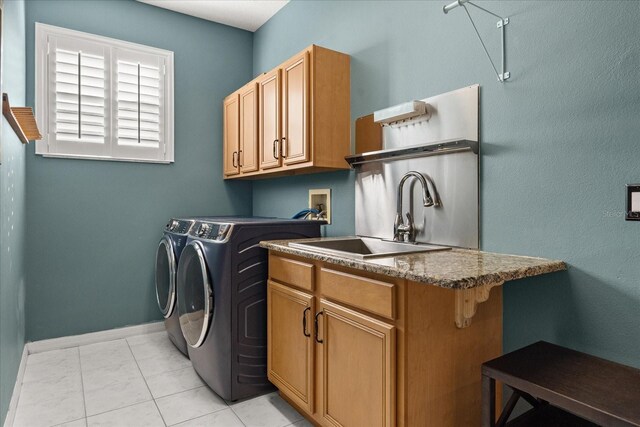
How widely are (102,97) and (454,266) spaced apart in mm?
3007

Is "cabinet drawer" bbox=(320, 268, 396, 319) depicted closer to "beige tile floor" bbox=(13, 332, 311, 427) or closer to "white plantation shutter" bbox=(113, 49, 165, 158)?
"beige tile floor" bbox=(13, 332, 311, 427)

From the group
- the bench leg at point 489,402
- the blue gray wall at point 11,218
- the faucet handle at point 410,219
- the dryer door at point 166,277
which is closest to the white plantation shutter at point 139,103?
the blue gray wall at point 11,218

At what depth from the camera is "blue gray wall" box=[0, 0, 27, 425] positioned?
70.9 inches

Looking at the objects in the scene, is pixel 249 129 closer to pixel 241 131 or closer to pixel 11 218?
pixel 241 131

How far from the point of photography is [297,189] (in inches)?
122

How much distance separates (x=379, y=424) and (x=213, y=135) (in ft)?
9.68

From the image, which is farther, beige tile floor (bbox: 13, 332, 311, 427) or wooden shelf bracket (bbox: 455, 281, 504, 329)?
beige tile floor (bbox: 13, 332, 311, 427)

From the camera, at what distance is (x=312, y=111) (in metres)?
2.38

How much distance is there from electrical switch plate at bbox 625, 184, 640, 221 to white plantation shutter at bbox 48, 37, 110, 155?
10.9 ft

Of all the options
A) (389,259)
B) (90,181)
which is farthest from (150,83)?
(389,259)

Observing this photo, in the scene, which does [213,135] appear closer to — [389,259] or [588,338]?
[389,259]

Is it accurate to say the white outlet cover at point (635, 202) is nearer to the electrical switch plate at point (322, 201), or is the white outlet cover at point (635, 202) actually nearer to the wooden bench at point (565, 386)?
the wooden bench at point (565, 386)

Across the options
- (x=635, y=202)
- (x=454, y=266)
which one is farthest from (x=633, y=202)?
(x=454, y=266)

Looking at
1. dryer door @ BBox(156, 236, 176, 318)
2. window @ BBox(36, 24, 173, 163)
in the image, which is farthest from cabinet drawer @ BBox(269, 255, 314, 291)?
window @ BBox(36, 24, 173, 163)
